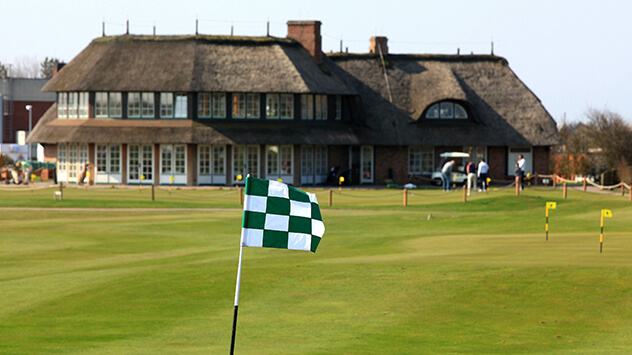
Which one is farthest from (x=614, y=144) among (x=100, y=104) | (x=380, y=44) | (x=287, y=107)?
(x=100, y=104)

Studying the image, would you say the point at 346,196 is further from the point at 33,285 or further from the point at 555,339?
the point at 555,339

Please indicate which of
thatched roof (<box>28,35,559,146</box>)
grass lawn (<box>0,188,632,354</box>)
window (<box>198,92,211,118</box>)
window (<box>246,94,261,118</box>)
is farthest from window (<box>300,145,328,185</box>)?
grass lawn (<box>0,188,632,354</box>)

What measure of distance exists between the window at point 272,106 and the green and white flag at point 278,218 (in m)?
40.6

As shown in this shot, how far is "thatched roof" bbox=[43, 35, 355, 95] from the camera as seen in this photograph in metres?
48.0

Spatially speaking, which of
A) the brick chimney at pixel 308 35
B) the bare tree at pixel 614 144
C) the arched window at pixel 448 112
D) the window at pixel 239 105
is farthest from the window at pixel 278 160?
the bare tree at pixel 614 144

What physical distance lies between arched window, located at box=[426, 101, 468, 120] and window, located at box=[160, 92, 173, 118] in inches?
671

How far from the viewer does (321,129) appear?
49.6m

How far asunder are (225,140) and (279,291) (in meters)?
33.7

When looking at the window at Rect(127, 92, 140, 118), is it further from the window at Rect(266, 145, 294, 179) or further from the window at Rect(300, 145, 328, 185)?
the window at Rect(300, 145, 328, 185)

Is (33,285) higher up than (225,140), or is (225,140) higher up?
(225,140)

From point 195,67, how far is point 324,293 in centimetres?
3658

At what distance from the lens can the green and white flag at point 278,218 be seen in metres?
8.81

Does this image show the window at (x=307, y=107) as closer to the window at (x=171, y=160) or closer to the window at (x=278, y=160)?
the window at (x=278, y=160)

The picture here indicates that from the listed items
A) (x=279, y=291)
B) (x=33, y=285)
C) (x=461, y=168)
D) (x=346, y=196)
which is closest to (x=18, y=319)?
(x=33, y=285)
